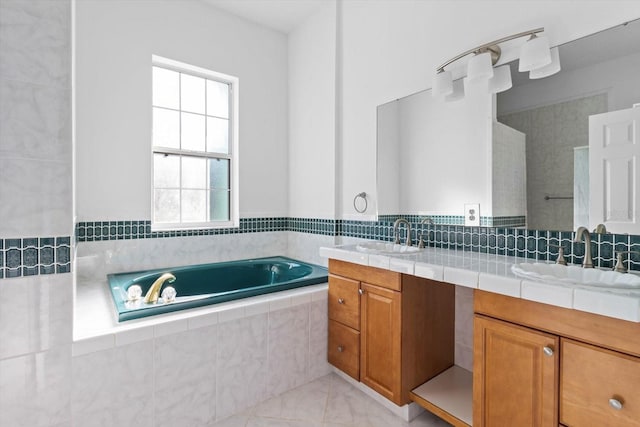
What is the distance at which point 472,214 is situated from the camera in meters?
1.96

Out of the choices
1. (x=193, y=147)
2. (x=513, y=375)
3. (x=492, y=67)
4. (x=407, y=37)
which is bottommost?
(x=513, y=375)

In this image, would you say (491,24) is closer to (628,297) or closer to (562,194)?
(562,194)

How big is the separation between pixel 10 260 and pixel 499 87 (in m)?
2.48

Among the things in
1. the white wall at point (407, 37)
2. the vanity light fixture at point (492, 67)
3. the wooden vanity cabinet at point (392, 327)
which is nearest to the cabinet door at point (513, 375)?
the wooden vanity cabinet at point (392, 327)

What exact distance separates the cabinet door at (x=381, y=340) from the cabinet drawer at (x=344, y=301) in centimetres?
5

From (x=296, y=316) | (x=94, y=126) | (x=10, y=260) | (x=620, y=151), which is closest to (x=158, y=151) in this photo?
(x=94, y=126)

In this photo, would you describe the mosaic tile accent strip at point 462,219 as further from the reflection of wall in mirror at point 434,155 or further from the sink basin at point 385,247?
the sink basin at point 385,247

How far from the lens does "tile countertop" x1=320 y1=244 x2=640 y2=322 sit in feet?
3.29

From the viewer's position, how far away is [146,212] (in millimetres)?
2633

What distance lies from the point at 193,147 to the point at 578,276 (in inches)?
112

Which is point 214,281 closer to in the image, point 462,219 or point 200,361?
Result: point 200,361

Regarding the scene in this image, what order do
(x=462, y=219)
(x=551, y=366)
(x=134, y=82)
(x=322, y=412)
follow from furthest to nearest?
(x=134, y=82), (x=462, y=219), (x=322, y=412), (x=551, y=366)

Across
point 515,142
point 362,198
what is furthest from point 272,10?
point 515,142

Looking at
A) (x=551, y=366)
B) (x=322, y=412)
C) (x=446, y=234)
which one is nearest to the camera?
(x=551, y=366)
